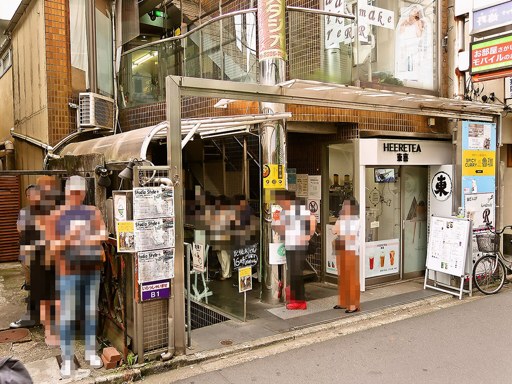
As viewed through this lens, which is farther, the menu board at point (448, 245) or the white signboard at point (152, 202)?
the menu board at point (448, 245)

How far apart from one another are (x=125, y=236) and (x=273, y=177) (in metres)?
3.07

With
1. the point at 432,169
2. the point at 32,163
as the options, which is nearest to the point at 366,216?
the point at 432,169

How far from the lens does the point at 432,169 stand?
9586mm

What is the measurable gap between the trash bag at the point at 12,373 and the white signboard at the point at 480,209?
8461mm

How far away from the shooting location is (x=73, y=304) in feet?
17.3

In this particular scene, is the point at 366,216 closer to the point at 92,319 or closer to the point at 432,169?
the point at 432,169

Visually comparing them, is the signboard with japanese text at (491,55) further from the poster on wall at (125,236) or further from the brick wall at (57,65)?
the brick wall at (57,65)

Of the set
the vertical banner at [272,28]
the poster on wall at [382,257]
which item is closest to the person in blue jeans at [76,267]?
the vertical banner at [272,28]

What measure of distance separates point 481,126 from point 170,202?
6.97 m

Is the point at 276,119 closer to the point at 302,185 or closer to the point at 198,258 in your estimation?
the point at 198,258

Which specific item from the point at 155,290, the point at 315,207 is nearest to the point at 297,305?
the point at 315,207

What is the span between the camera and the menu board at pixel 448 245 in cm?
820

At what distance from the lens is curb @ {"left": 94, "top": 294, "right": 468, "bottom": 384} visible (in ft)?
16.8

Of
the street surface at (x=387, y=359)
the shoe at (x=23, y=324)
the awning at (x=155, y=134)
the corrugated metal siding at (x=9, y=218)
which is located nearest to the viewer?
the street surface at (x=387, y=359)
